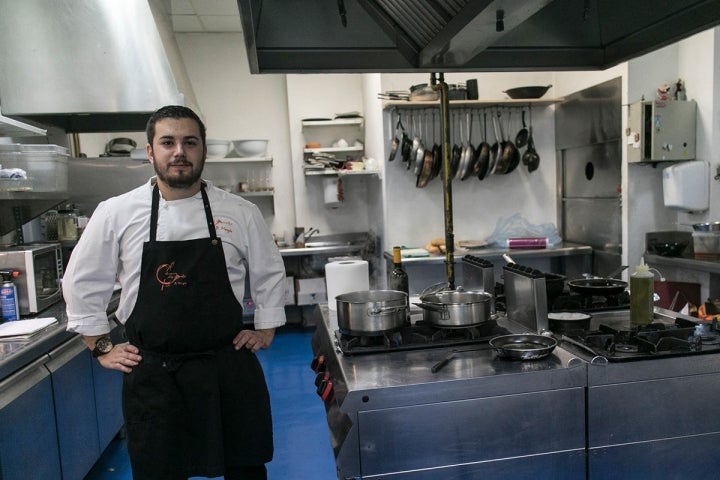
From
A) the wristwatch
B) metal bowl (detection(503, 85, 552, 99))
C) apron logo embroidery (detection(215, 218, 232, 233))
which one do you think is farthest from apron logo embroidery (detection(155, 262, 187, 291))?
metal bowl (detection(503, 85, 552, 99))

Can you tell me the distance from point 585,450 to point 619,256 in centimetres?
286

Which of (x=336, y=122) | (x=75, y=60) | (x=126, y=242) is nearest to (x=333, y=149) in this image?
(x=336, y=122)

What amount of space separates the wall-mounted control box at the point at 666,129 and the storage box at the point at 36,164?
3.50 m

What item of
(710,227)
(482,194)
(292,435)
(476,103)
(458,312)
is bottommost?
(292,435)

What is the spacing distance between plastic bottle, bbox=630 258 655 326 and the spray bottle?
2.59 metres

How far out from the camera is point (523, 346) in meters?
1.48

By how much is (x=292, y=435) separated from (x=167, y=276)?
5.48ft

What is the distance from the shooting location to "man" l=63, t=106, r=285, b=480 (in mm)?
1639

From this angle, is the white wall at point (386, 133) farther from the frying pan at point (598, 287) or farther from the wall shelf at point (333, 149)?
the frying pan at point (598, 287)

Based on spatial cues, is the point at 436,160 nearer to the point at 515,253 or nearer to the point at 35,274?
the point at 515,253

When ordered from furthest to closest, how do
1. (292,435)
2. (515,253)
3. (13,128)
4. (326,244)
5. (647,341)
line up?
(326,244), (515,253), (292,435), (13,128), (647,341)

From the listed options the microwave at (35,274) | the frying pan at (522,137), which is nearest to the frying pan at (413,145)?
the frying pan at (522,137)

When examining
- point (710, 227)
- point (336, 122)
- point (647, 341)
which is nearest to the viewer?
point (647, 341)

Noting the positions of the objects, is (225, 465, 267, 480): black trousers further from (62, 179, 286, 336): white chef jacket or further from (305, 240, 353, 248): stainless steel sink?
(305, 240, 353, 248): stainless steel sink
